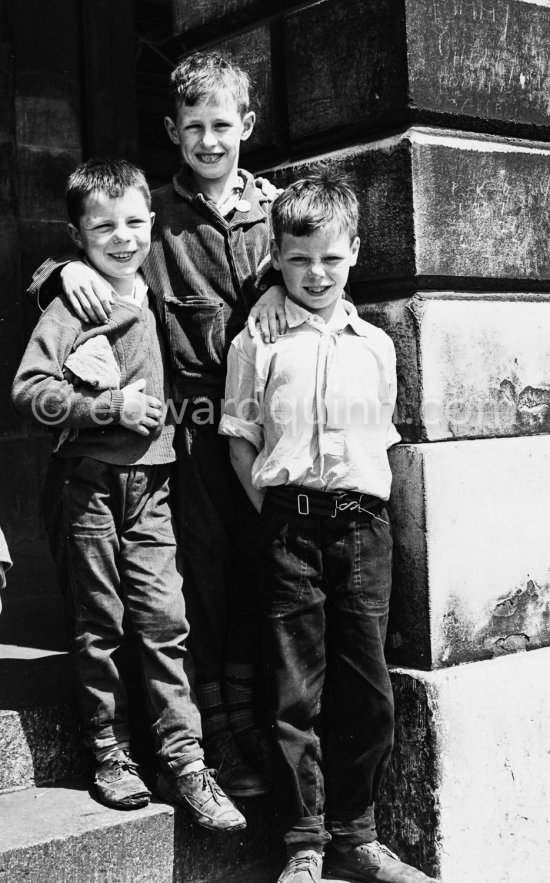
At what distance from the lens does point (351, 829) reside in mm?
3438

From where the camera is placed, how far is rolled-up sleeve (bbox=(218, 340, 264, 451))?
340cm

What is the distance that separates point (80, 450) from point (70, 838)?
104cm

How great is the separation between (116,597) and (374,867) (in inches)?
41.9

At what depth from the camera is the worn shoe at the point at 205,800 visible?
10.8 ft

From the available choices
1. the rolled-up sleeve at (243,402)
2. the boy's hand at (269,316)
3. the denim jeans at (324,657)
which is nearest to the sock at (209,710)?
the denim jeans at (324,657)

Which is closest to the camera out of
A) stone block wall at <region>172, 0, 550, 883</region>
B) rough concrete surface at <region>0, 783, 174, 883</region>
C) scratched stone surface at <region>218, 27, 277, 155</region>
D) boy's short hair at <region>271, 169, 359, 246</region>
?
rough concrete surface at <region>0, 783, 174, 883</region>

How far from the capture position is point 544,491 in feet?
12.5

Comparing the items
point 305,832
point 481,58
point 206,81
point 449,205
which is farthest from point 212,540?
point 481,58

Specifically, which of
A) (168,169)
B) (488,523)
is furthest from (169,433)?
(168,169)

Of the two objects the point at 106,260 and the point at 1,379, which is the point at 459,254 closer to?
the point at 106,260

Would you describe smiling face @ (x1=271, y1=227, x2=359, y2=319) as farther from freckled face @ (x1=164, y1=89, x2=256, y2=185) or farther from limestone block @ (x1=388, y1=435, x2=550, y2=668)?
limestone block @ (x1=388, y1=435, x2=550, y2=668)

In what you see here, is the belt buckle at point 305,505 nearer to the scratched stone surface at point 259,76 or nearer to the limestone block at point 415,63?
the limestone block at point 415,63

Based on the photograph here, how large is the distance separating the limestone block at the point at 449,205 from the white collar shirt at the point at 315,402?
31 cm

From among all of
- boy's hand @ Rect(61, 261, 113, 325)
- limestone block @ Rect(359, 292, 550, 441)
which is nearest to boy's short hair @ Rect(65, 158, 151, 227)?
boy's hand @ Rect(61, 261, 113, 325)
